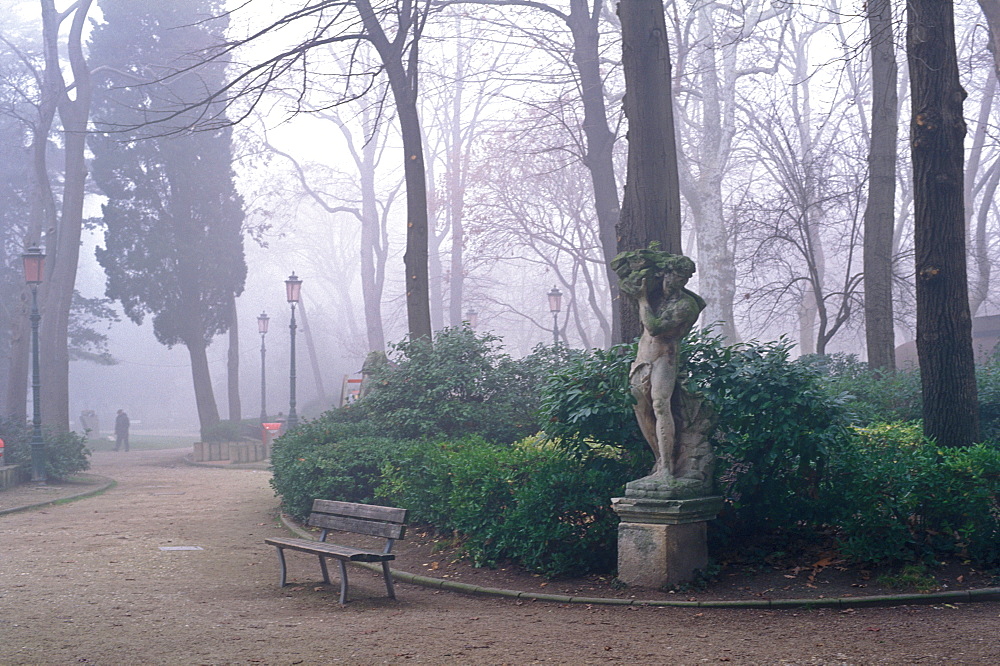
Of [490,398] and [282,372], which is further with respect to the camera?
[282,372]

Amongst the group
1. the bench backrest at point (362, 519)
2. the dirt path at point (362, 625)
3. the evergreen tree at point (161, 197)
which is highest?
the evergreen tree at point (161, 197)

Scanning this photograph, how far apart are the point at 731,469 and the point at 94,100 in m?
30.6

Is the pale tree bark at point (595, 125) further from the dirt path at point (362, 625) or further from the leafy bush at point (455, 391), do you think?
the dirt path at point (362, 625)

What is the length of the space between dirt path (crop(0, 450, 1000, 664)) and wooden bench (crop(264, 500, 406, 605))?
281mm

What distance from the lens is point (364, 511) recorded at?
27.3 feet

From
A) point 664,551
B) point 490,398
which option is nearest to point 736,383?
point 664,551

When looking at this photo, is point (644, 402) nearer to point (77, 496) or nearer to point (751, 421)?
point (751, 421)

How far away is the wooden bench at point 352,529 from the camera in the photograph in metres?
7.56

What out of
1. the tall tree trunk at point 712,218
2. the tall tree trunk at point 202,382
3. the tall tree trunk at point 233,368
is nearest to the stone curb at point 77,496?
the tall tree trunk at point 202,382

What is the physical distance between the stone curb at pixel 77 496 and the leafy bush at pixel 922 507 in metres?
12.6

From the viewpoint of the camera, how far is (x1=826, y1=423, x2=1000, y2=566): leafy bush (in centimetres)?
723

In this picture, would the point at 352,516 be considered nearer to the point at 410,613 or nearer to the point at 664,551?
the point at 410,613

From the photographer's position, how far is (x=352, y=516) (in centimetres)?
846

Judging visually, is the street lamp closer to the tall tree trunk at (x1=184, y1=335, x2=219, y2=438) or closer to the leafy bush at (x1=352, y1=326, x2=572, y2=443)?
the leafy bush at (x1=352, y1=326, x2=572, y2=443)
